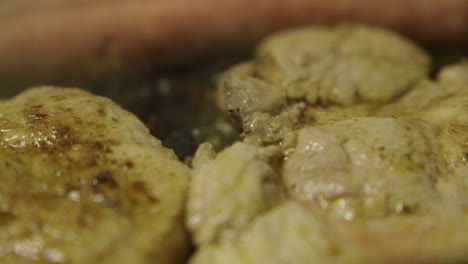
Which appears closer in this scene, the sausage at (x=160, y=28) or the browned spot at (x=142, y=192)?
the browned spot at (x=142, y=192)

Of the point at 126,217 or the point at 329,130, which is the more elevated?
the point at 329,130

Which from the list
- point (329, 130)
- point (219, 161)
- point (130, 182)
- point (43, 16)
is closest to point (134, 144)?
point (130, 182)

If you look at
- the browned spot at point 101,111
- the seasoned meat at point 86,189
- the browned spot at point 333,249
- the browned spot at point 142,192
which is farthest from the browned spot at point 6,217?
the browned spot at point 333,249

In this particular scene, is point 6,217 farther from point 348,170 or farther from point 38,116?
point 348,170

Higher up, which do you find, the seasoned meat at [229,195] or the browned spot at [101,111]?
the browned spot at [101,111]

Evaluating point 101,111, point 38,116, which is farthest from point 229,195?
point 38,116

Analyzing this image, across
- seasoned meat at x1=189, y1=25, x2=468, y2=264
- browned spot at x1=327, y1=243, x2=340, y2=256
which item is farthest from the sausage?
browned spot at x1=327, y1=243, x2=340, y2=256

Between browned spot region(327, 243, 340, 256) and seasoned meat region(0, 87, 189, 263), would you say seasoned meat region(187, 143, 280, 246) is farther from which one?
browned spot region(327, 243, 340, 256)

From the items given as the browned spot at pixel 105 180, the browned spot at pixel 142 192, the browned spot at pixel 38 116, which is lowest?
the browned spot at pixel 142 192

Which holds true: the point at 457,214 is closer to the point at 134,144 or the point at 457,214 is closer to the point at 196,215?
the point at 196,215

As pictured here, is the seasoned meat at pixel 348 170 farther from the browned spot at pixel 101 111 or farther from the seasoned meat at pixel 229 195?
the browned spot at pixel 101 111
